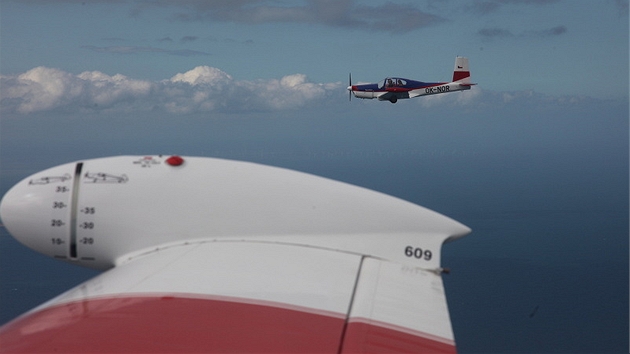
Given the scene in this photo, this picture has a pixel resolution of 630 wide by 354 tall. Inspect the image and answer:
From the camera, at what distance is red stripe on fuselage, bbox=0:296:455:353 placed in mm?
6504

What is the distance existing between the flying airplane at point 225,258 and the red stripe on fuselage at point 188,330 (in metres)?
0.02

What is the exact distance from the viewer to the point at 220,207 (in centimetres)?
1012

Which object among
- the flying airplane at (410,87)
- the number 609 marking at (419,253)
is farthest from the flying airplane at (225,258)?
the flying airplane at (410,87)

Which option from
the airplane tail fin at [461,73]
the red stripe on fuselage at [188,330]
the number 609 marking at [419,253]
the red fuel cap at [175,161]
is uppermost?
the airplane tail fin at [461,73]

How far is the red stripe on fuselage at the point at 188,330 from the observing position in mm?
6504

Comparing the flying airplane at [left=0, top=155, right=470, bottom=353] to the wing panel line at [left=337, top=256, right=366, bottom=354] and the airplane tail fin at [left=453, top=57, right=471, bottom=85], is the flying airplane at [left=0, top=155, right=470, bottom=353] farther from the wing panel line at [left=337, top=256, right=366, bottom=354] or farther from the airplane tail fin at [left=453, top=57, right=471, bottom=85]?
the airplane tail fin at [left=453, top=57, right=471, bottom=85]

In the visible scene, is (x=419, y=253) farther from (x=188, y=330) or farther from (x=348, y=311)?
(x=188, y=330)

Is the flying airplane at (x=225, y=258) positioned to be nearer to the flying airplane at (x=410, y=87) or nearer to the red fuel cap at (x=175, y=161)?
the red fuel cap at (x=175, y=161)

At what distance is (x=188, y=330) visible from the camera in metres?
6.83

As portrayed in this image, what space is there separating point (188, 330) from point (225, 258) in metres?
2.31

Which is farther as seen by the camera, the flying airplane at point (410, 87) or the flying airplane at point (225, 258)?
the flying airplane at point (410, 87)

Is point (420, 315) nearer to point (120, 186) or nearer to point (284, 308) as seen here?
point (284, 308)

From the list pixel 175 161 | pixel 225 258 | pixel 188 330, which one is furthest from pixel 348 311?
pixel 175 161

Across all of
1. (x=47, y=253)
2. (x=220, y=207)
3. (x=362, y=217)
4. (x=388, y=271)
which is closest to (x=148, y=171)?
(x=220, y=207)
